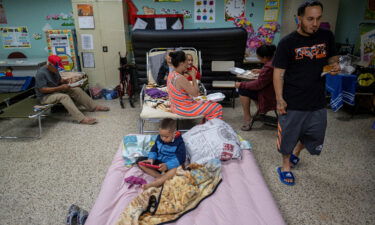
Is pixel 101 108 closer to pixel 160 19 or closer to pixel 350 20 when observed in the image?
pixel 160 19

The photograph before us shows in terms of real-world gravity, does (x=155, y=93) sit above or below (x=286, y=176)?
above

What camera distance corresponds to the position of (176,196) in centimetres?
167

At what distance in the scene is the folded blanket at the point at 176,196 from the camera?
5.09 feet

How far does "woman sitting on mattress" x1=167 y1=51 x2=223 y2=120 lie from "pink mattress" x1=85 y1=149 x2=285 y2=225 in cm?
80

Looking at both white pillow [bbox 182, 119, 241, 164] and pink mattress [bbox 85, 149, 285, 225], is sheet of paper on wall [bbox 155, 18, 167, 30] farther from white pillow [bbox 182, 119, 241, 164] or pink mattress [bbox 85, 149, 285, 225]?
pink mattress [bbox 85, 149, 285, 225]

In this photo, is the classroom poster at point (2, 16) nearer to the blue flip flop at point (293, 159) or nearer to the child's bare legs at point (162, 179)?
the child's bare legs at point (162, 179)

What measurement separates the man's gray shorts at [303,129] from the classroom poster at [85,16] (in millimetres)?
3603

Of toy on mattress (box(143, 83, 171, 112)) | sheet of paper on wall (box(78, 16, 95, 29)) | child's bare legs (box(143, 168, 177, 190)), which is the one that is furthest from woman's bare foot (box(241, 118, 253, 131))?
sheet of paper on wall (box(78, 16, 95, 29))

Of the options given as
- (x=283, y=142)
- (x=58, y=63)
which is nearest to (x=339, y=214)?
(x=283, y=142)

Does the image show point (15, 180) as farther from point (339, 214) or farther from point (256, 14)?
point (256, 14)

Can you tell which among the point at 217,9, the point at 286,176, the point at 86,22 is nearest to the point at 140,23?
the point at 86,22

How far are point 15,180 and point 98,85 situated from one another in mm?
2633

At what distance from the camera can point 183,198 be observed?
1.64 m

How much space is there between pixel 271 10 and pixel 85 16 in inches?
126
